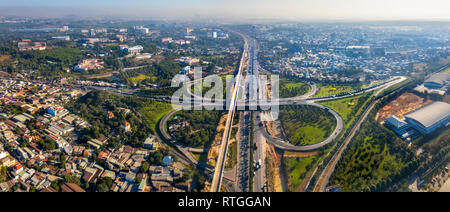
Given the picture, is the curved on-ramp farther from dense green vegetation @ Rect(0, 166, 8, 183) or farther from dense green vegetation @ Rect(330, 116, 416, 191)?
dense green vegetation @ Rect(0, 166, 8, 183)

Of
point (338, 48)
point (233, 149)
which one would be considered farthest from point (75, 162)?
point (338, 48)

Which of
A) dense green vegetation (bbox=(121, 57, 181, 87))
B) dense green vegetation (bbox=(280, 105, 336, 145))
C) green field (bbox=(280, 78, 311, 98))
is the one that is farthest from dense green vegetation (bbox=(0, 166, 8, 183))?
green field (bbox=(280, 78, 311, 98))

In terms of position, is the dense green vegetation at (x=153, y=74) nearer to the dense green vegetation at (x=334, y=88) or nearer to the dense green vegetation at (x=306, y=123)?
the dense green vegetation at (x=306, y=123)

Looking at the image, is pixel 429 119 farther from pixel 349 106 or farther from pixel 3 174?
pixel 3 174

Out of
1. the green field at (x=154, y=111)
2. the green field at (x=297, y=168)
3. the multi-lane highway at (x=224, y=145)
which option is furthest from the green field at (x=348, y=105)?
the green field at (x=154, y=111)

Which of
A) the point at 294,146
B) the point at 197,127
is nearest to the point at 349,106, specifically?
the point at 294,146

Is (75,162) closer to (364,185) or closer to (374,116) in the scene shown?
(364,185)
